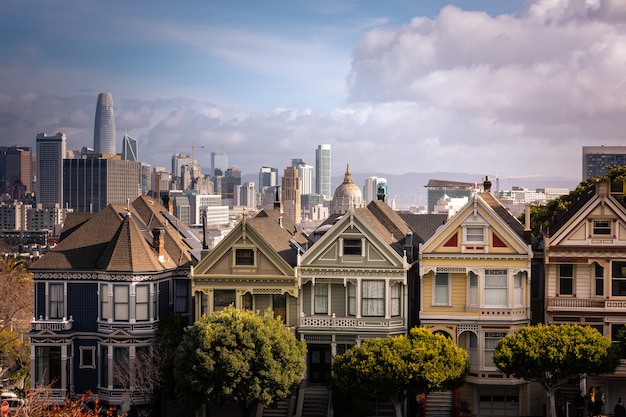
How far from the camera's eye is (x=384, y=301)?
4834cm

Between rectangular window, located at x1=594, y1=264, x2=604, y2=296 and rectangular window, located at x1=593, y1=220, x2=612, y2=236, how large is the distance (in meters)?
1.57

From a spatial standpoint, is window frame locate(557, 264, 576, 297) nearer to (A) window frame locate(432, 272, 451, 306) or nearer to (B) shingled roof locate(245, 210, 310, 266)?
(A) window frame locate(432, 272, 451, 306)

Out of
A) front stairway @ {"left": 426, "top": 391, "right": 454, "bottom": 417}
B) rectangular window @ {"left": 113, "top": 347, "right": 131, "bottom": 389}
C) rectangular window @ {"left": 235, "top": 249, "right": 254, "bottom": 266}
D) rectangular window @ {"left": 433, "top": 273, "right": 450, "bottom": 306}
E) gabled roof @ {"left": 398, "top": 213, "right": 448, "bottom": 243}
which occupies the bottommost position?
front stairway @ {"left": 426, "top": 391, "right": 454, "bottom": 417}

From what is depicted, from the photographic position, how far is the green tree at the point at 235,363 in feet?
146

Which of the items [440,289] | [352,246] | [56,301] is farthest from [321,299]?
[56,301]

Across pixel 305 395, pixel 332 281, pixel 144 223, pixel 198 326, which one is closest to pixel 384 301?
pixel 332 281

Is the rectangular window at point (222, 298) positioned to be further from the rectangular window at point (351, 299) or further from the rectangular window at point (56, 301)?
the rectangular window at point (56, 301)

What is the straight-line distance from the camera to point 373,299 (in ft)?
159

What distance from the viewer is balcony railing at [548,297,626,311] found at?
47.0 m

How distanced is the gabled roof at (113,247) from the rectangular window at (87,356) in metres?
3.98

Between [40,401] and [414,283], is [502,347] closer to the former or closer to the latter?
[414,283]

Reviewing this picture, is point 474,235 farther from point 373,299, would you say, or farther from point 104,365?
point 104,365

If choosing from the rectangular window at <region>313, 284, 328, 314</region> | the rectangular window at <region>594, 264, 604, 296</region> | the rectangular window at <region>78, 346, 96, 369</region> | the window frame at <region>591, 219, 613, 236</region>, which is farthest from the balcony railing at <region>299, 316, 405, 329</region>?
the rectangular window at <region>78, 346, 96, 369</region>

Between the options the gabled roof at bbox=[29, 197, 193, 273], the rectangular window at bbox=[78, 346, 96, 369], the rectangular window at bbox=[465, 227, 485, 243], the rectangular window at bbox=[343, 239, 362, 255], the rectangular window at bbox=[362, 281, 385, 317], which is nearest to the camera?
the rectangular window at bbox=[465, 227, 485, 243]
